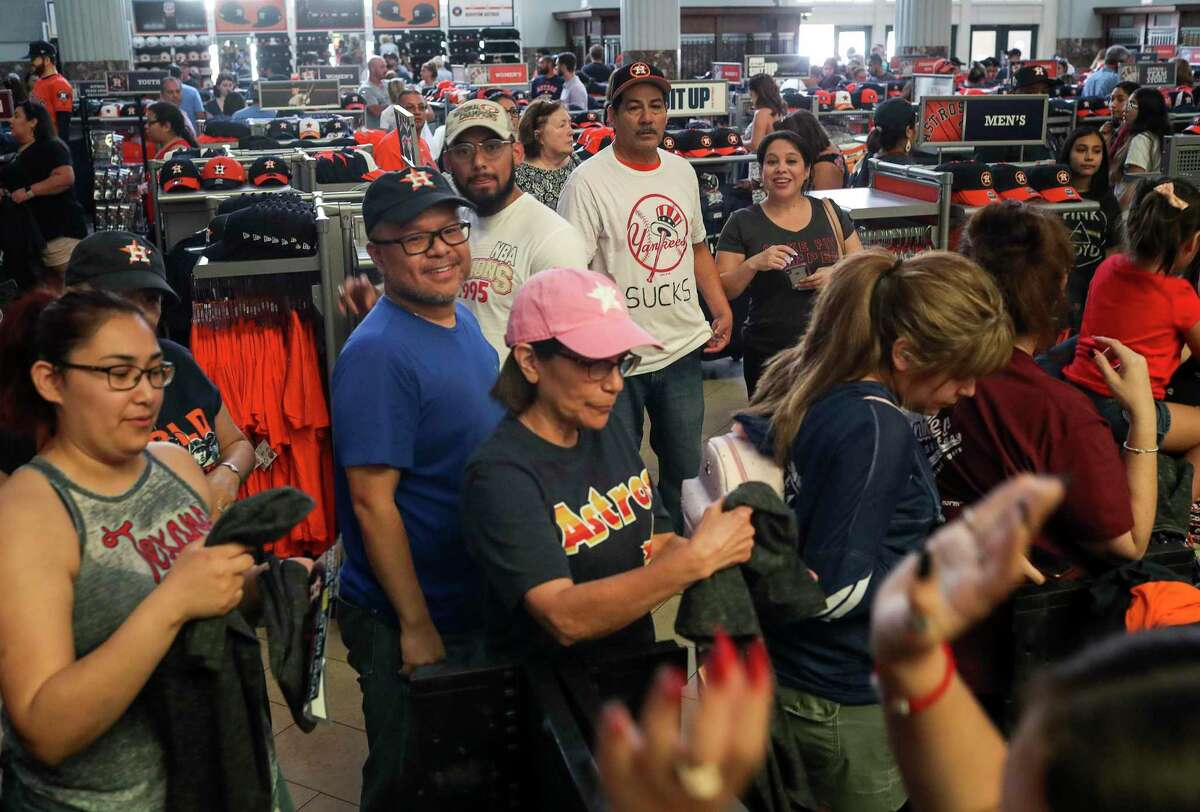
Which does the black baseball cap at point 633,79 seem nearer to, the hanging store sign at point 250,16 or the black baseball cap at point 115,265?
the black baseball cap at point 115,265

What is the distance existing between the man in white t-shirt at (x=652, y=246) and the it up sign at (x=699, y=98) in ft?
14.5

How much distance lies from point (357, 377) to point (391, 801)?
80cm

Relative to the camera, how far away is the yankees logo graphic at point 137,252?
3031 mm

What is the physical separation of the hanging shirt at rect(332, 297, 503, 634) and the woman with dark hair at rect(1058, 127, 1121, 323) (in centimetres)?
266

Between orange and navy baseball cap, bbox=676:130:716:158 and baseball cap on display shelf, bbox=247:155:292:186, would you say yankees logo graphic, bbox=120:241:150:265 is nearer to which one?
baseball cap on display shelf, bbox=247:155:292:186

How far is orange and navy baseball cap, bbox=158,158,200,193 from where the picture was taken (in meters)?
5.93

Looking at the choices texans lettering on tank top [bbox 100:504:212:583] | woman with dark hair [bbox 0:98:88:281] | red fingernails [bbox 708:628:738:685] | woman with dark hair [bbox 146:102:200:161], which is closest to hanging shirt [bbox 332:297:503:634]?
texans lettering on tank top [bbox 100:504:212:583]

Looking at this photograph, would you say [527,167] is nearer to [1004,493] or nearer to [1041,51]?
[1004,493]

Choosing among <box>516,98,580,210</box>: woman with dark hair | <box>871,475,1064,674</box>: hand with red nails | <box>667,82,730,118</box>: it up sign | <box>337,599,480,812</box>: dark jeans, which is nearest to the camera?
<box>871,475,1064,674</box>: hand with red nails

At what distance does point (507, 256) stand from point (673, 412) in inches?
39.4

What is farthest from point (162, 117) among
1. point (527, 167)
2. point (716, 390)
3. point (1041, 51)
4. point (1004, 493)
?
point (1041, 51)

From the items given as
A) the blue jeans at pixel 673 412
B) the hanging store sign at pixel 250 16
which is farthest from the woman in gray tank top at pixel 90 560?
the hanging store sign at pixel 250 16

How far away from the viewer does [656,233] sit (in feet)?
13.2

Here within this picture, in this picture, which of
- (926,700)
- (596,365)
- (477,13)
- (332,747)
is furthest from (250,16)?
(926,700)
